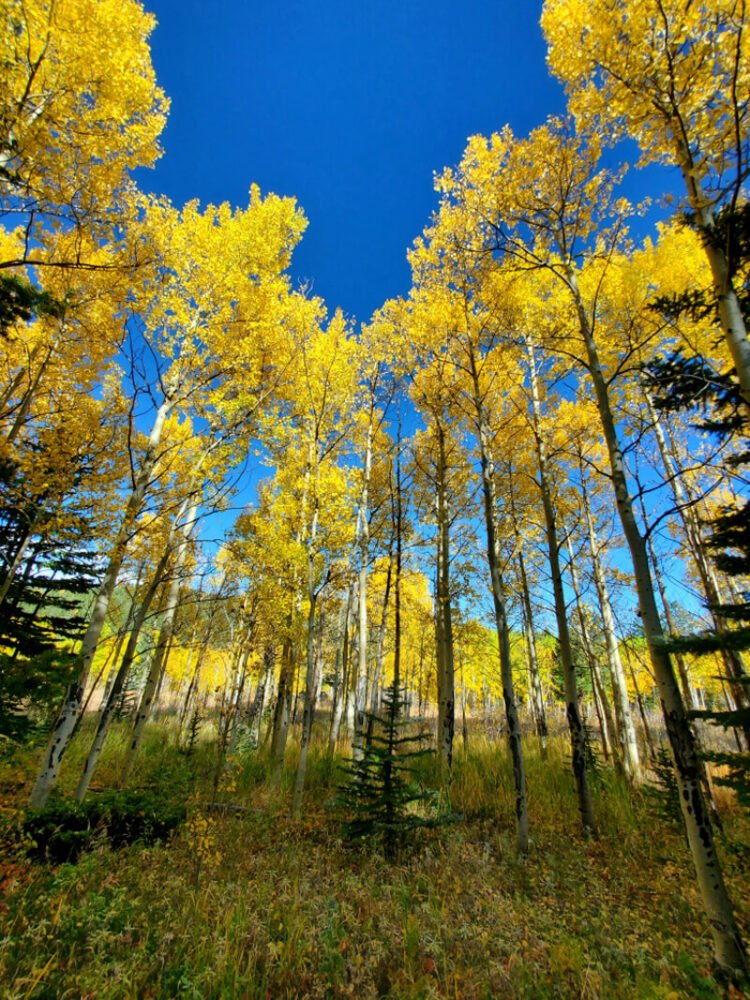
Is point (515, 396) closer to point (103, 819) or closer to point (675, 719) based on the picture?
point (675, 719)

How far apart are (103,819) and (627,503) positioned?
677 centimetres

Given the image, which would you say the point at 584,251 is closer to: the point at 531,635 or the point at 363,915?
the point at 363,915

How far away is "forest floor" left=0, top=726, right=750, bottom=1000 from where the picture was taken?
250 cm

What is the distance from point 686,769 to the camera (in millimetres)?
3033

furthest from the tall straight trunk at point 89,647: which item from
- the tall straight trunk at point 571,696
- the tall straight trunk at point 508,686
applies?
the tall straight trunk at point 571,696

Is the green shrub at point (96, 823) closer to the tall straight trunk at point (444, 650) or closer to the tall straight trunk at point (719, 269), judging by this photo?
the tall straight trunk at point (444, 650)

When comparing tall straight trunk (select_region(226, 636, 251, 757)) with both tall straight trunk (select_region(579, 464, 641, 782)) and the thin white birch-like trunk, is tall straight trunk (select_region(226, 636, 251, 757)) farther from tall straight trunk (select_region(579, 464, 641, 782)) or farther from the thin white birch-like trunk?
tall straight trunk (select_region(579, 464, 641, 782))

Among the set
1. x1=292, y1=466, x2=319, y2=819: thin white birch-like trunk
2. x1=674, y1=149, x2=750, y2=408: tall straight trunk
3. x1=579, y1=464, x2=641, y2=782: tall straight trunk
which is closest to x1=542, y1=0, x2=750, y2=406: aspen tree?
x1=674, y1=149, x2=750, y2=408: tall straight trunk

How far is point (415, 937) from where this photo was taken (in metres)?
2.93

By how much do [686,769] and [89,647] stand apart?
6.41m

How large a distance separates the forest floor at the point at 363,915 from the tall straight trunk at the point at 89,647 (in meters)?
0.74

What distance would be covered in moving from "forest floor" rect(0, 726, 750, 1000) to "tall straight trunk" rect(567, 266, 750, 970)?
288mm

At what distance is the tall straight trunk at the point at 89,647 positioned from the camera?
15.9ft

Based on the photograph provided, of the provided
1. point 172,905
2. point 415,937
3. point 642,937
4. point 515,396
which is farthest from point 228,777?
point 515,396
